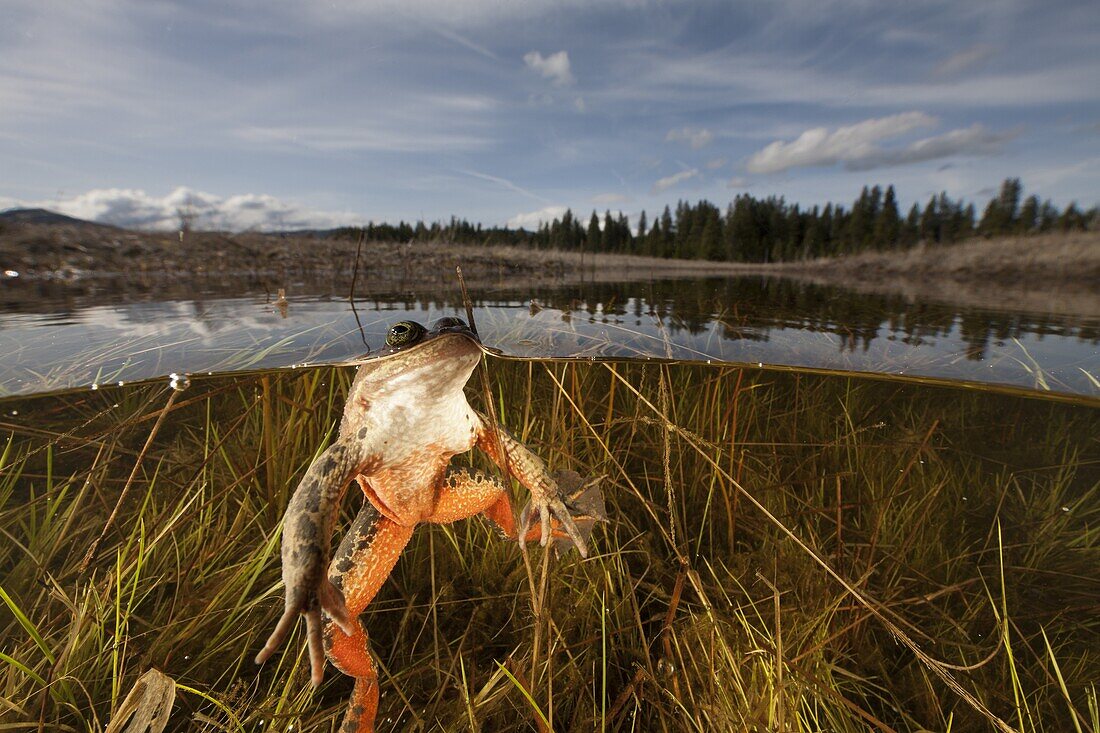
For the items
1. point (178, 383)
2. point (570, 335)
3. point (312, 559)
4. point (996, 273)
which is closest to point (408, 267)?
point (570, 335)

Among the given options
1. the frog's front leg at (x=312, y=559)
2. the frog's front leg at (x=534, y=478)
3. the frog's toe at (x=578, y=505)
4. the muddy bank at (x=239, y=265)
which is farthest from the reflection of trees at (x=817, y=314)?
the frog's front leg at (x=312, y=559)

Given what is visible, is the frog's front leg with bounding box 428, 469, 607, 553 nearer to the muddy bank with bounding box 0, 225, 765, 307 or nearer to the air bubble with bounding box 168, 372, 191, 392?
the air bubble with bounding box 168, 372, 191, 392

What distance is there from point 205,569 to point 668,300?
16.0 feet

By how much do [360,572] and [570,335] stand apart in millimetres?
2563

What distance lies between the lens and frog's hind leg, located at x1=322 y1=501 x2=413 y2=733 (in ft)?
3.76

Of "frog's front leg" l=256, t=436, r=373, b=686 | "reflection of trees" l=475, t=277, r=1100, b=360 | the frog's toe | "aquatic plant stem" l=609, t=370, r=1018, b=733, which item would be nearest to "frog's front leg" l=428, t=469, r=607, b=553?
the frog's toe

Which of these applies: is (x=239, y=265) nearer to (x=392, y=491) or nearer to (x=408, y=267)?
(x=408, y=267)

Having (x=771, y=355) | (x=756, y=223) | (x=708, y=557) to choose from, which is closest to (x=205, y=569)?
(x=708, y=557)

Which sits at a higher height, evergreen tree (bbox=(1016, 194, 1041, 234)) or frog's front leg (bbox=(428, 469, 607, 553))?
evergreen tree (bbox=(1016, 194, 1041, 234))

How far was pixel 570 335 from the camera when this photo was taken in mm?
3527

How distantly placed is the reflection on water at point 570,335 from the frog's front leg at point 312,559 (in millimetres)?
1763

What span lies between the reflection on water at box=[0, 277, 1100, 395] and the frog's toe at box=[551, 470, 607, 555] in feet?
4.44

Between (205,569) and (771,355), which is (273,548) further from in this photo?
(771,355)

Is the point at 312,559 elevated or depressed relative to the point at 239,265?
depressed
